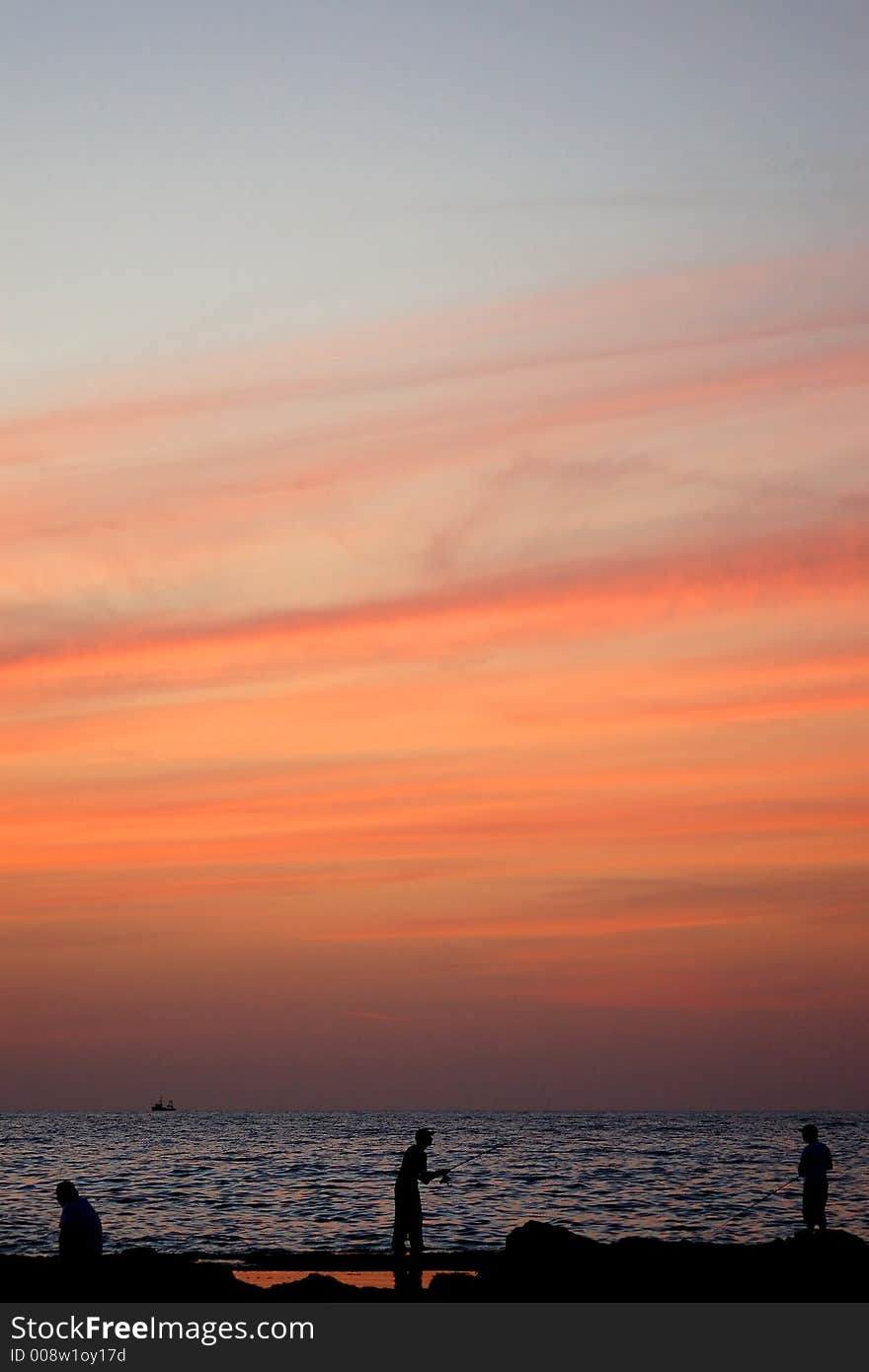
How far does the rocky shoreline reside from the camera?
16.3 meters

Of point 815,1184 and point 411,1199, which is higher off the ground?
point 411,1199

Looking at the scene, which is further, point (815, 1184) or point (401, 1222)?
point (815, 1184)

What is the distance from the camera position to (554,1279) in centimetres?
1678
